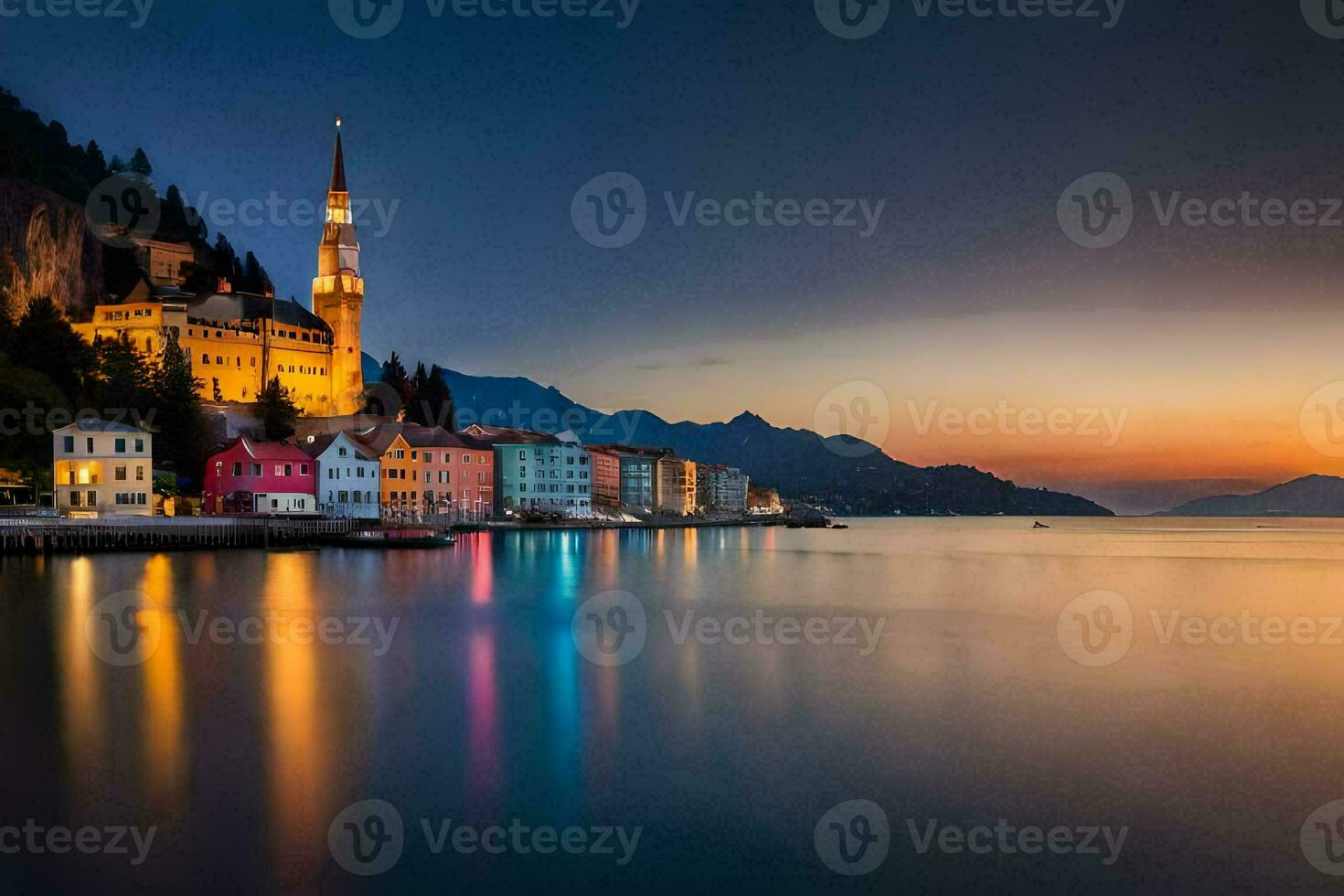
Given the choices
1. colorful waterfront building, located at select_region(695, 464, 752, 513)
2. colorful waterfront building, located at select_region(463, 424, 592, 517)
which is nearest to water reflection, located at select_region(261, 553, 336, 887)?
colorful waterfront building, located at select_region(463, 424, 592, 517)

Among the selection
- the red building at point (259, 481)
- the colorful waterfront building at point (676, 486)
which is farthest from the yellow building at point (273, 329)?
the colorful waterfront building at point (676, 486)

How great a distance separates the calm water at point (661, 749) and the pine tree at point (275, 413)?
38.2 meters

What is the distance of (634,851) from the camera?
9.69 m

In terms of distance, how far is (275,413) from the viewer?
212ft

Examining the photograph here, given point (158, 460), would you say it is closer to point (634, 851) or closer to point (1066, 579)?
point (1066, 579)

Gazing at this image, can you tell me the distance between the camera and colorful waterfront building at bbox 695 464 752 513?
14123cm

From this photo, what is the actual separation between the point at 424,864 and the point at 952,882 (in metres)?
4.52

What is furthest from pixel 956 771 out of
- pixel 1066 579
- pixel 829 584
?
pixel 1066 579

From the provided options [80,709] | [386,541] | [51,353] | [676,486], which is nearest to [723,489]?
[676,486]

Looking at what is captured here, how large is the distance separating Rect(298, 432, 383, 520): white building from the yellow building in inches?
509

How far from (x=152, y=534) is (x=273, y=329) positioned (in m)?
32.4

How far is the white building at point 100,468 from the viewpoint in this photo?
45.9 meters

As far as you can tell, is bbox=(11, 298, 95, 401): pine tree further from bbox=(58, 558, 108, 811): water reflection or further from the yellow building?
bbox=(58, 558, 108, 811): water reflection

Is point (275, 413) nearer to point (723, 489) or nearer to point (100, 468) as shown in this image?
point (100, 468)
